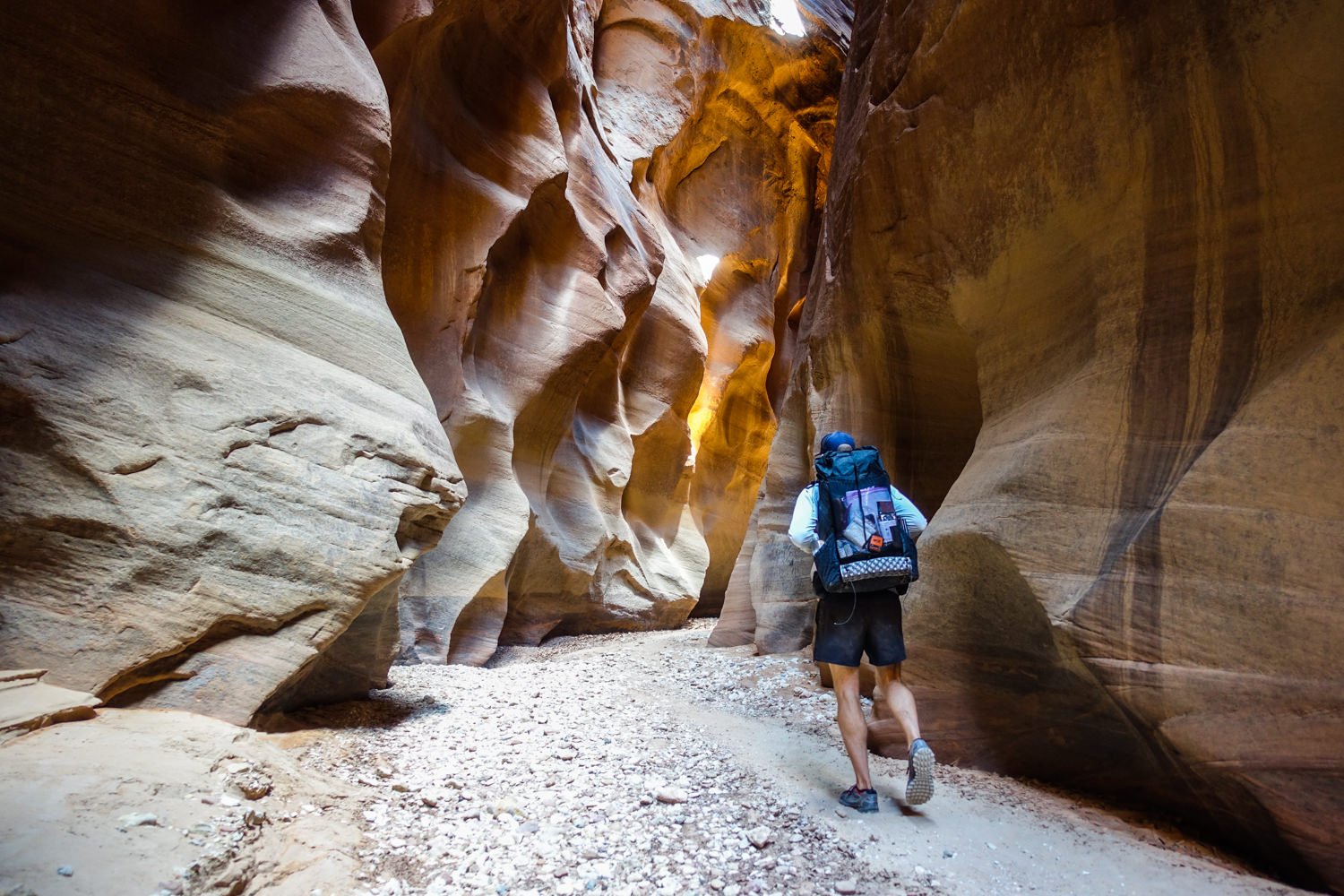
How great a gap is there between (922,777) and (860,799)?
0.33 m

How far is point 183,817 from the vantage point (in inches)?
96.4

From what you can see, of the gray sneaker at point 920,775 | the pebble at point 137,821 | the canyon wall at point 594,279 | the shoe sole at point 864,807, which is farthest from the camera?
the canyon wall at point 594,279

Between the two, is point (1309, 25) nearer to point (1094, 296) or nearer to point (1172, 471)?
point (1094, 296)

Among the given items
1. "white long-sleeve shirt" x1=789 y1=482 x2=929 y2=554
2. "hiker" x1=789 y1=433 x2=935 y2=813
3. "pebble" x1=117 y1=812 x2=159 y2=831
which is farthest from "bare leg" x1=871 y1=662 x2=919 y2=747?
"pebble" x1=117 y1=812 x2=159 y2=831

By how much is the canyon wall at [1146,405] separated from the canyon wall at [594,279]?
4963mm

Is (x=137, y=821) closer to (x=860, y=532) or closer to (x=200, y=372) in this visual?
(x=200, y=372)

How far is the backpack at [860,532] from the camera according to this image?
12.3ft

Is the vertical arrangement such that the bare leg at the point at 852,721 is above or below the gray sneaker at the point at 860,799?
above

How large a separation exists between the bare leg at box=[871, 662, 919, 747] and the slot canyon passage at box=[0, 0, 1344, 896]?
42 cm

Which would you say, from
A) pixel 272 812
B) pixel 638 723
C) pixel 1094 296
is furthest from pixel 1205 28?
pixel 272 812

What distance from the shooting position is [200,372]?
3906 mm

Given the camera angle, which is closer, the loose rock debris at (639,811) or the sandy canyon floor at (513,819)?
the sandy canyon floor at (513,819)

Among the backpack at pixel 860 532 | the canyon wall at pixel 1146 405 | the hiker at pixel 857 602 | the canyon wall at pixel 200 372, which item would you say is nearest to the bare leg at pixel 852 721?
the hiker at pixel 857 602

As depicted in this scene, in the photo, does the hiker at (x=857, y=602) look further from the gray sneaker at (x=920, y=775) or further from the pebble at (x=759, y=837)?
the pebble at (x=759, y=837)
